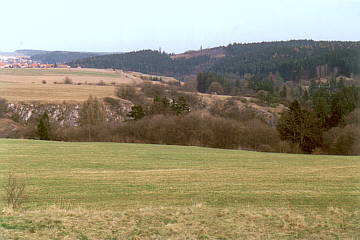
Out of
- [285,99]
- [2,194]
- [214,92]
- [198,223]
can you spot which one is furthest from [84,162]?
[214,92]

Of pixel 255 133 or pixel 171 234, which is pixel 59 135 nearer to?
pixel 255 133

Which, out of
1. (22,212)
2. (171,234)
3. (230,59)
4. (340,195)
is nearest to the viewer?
(171,234)

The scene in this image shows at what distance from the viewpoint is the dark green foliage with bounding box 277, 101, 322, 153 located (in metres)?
51.4

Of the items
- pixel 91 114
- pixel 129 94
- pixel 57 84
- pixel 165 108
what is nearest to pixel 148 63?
pixel 57 84

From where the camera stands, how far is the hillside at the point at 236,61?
13325cm

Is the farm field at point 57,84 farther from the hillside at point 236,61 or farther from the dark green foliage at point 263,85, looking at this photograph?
the dark green foliage at point 263,85

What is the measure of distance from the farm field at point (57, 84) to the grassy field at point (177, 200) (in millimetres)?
53584

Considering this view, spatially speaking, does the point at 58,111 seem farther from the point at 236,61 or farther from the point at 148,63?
the point at 236,61

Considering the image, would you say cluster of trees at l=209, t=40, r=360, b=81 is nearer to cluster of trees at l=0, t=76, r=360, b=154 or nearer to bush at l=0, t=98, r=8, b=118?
cluster of trees at l=0, t=76, r=360, b=154

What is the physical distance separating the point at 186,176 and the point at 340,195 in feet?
27.2

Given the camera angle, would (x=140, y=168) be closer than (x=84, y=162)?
Yes

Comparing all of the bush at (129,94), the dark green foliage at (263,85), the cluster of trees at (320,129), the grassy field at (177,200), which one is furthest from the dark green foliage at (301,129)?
the dark green foliage at (263,85)

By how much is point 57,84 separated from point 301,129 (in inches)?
2610

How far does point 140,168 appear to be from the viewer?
26.0 metres
